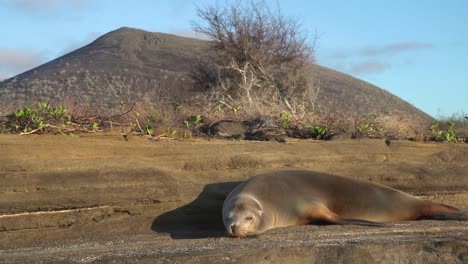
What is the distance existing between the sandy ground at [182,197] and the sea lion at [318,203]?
0.34 metres

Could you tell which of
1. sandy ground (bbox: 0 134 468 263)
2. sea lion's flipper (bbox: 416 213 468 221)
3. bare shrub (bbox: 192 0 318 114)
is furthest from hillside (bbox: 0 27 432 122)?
sea lion's flipper (bbox: 416 213 468 221)

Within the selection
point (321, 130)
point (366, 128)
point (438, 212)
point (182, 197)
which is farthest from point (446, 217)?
point (366, 128)

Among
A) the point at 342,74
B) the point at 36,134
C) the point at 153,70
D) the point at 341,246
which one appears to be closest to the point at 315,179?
the point at 341,246

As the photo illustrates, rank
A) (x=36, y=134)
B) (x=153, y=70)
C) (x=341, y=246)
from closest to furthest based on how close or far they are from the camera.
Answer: (x=341, y=246) → (x=36, y=134) → (x=153, y=70)

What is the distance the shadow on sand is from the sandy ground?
1 centimetres

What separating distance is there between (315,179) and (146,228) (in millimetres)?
2225

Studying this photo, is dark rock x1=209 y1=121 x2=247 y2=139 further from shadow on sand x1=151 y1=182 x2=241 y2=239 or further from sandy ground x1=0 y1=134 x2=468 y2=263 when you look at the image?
shadow on sand x1=151 y1=182 x2=241 y2=239

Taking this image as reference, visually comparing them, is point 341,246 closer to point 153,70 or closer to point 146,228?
point 146,228

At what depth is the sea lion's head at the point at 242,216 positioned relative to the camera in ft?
23.8

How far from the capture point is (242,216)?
745 centimetres

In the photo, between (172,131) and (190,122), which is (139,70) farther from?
(172,131)

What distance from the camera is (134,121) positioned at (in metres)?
10.8

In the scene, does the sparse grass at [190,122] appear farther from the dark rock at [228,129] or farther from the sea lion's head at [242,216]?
the sea lion's head at [242,216]

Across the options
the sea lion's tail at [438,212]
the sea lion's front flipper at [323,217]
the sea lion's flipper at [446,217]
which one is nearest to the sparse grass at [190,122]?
the sea lion's front flipper at [323,217]
